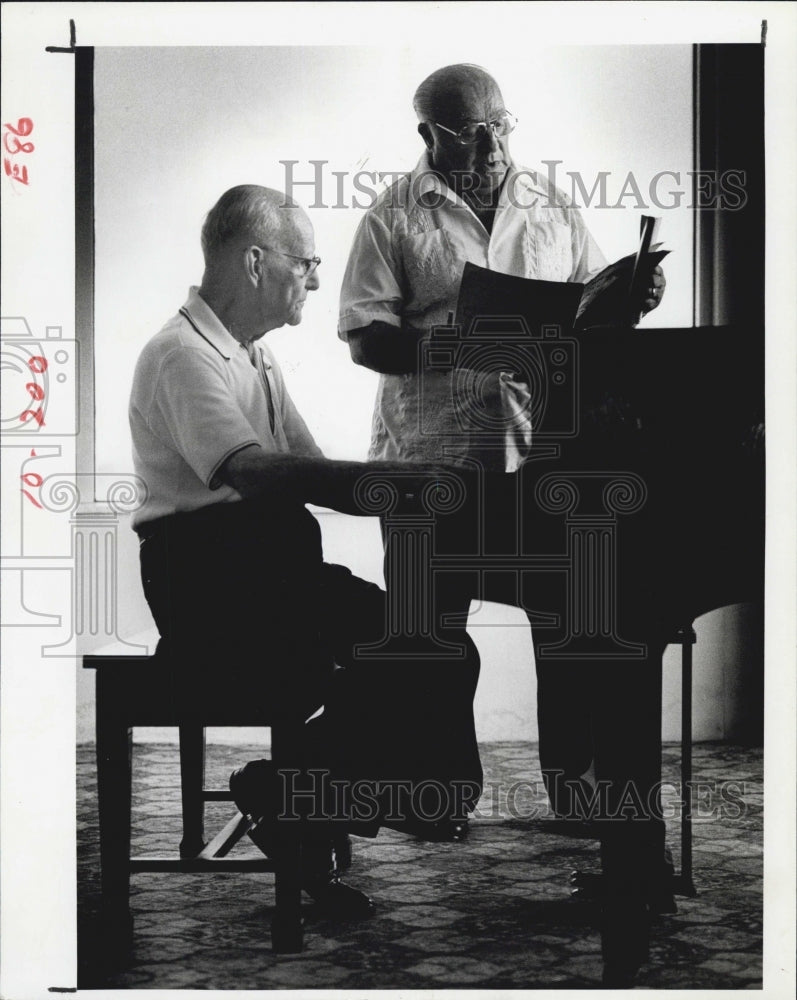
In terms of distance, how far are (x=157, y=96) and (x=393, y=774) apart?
143 cm

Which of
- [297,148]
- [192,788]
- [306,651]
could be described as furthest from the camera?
[192,788]

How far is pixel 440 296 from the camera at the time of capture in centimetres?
257

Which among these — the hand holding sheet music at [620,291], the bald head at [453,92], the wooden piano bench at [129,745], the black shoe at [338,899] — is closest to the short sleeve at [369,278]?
the bald head at [453,92]

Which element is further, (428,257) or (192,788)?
(192,788)

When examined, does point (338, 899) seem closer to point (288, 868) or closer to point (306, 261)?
point (288, 868)

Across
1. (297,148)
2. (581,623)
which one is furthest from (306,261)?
(581,623)

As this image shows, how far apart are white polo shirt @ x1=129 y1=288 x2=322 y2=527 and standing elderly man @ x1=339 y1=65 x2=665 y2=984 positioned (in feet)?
0.65

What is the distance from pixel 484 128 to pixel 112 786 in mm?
1469

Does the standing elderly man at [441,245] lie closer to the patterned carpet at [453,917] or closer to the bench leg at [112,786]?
the patterned carpet at [453,917]

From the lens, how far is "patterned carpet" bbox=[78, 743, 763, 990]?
95.0 inches

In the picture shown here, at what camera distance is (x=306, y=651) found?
2510 millimetres

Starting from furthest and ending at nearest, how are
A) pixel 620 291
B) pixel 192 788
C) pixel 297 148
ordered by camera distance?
pixel 192 788 → pixel 297 148 → pixel 620 291

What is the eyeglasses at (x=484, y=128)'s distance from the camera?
264 cm

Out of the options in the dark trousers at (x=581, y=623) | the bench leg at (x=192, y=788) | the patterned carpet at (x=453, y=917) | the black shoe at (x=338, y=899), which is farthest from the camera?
the bench leg at (x=192, y=788)
